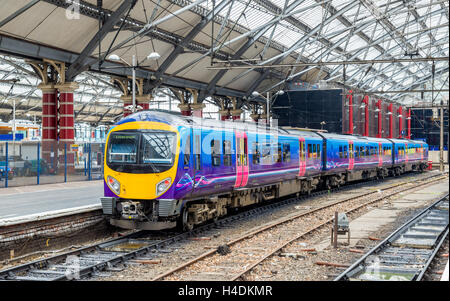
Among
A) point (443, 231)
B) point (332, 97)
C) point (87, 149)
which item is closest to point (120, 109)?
point (332, 97)

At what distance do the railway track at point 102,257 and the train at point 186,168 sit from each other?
51 cm

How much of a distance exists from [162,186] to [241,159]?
4.75 m

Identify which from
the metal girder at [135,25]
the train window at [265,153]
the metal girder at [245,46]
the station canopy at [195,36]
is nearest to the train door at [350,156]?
the station canopy at [195,36]

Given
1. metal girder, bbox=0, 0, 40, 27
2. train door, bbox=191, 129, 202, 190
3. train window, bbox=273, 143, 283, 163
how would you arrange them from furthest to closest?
metal girder, bbox=0, 0, 40, 27, train window, bbox=273, 143, 283, 163, train door, bbox=191, 129, 202, 190

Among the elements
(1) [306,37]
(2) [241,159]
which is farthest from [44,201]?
(1) [306,37]

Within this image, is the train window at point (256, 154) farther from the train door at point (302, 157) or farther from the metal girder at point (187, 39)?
the metal girder at point (187, 39)

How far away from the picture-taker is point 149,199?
1323cm

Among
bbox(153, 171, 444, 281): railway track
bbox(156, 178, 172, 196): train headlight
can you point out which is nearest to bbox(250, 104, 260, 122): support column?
bbox(153, 171, 444, 281): railway track

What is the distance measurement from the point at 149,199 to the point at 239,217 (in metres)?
5.84

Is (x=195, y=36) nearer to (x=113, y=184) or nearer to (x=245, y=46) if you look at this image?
(x=245, y=46)

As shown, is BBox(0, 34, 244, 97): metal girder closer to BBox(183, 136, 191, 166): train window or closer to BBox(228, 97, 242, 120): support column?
BBox(183, 136, 191, 166): train window

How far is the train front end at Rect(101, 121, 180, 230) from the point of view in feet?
43.3

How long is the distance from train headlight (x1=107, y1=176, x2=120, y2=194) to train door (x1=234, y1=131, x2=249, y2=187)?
4.68 metres

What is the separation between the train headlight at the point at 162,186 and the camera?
13.1 metres
